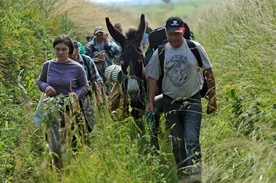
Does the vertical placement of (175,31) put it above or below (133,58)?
above

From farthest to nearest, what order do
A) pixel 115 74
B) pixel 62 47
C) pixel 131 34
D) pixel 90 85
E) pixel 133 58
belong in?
pixel 115 74, pixel 131 34, pixel 133 58, pixel 90 85, pixel 62 47

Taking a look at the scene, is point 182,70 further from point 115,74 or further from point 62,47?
point 115,74

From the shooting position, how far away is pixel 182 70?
8125mm

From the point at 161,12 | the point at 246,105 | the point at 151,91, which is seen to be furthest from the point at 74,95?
the point at 161,12

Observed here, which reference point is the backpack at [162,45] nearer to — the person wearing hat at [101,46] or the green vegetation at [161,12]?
the person wearing hat at [101,46]

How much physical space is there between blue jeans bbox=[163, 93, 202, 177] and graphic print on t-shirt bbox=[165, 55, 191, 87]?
0.23m

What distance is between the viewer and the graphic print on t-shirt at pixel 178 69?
8.11 m

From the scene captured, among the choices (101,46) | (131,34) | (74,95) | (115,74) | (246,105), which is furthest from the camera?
(101,46)

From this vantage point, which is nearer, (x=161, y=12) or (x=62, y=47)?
(x=62, y=47)

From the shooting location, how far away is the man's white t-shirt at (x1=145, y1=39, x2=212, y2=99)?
26.6 ft

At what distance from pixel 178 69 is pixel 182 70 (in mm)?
48

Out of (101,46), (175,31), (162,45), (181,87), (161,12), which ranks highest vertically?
(175,31)

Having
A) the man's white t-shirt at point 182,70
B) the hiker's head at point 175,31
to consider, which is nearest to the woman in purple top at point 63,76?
the man's white t-shirt at point 182,70

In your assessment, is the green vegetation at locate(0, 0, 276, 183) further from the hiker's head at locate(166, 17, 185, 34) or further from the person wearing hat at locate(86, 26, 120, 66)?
the person wearing hat at locate(86, 26, 120, 66)
